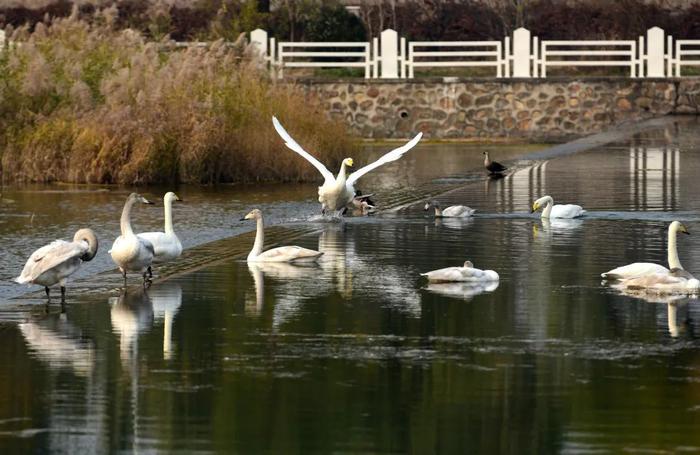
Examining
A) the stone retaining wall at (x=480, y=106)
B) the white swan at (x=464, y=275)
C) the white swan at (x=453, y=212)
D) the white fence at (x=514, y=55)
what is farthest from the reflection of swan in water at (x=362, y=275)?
the white fence at (x=514, y=55)

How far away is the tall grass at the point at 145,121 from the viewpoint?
26.1 m

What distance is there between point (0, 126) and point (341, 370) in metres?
17.7

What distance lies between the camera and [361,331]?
11883 millimetres

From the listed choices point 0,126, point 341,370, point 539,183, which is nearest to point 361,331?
point 341,370

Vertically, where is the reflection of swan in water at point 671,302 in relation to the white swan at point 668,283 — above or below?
below

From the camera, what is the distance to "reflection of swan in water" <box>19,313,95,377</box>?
1064cm

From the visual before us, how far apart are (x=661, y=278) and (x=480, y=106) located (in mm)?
28571

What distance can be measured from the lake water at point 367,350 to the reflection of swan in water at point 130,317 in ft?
0.09

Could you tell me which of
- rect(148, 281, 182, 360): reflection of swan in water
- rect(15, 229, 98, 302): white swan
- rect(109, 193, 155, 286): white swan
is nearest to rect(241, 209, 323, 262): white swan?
rect(148, 281, 182, 360): reflection of swan in water

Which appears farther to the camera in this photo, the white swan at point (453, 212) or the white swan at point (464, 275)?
the white swan at point (453, 212)

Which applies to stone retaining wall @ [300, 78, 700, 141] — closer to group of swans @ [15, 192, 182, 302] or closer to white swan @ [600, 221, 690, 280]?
group of swans @ [15, 192, 182, 302]

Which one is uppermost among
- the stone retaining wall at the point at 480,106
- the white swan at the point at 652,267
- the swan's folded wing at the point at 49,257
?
the stone retaining wall at the point at 480,106

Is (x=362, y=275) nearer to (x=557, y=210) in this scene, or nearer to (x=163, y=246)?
(x=163, y=246)

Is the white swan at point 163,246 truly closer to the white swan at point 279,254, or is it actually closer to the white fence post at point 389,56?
the white swan at point 279,254
